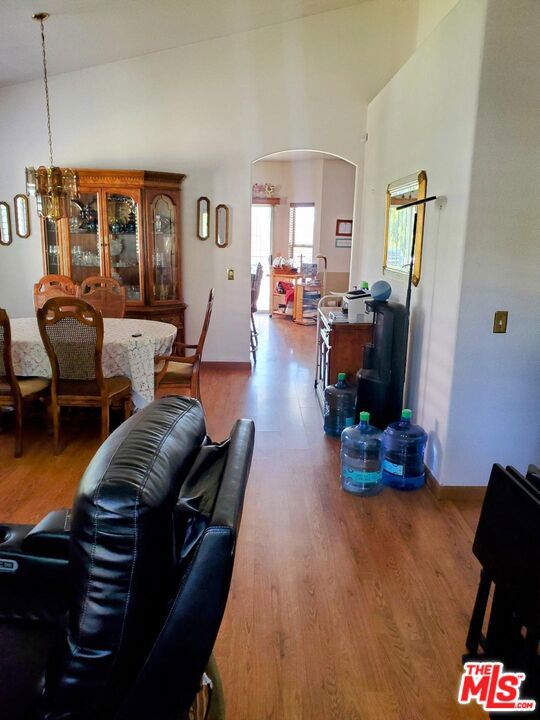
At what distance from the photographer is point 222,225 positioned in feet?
17.7

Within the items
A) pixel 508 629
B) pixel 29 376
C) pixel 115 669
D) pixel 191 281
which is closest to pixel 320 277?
pixel 191 281

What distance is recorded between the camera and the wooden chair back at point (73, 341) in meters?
3.14

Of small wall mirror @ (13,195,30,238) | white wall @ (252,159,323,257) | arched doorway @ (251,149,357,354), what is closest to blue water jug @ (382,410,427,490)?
small wall mirror @ (13,195,30,238)

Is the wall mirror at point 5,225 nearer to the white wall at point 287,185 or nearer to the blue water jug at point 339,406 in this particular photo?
the blue water jug at point 339,406

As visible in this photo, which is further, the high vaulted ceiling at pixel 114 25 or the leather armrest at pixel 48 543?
the high vaulted ceiling at pixel 114 25

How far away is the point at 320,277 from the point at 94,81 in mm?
4632

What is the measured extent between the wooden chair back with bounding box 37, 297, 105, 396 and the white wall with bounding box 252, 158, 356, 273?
19.5 feet

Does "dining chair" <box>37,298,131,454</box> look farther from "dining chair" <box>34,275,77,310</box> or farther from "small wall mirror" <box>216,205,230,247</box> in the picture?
"small wall mirror" <box>216,205,230,247</box>

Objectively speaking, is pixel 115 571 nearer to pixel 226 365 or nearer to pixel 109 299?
pixel 109 299

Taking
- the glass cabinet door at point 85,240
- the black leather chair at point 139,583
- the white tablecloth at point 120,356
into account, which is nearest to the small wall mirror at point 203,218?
the glass cabinet door at point 85,240

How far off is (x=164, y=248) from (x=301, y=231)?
438 centimetres

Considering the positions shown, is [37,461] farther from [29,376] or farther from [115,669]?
[115,669]

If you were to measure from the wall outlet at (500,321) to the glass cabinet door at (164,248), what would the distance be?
11.6 feet

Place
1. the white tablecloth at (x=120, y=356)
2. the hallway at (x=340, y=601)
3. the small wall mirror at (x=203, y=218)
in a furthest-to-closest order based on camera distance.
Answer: the small wall mirror at (x=203, y=218) < the white tablecloth at (x=120, y=356) < the hallway at (x=340, y=601)
